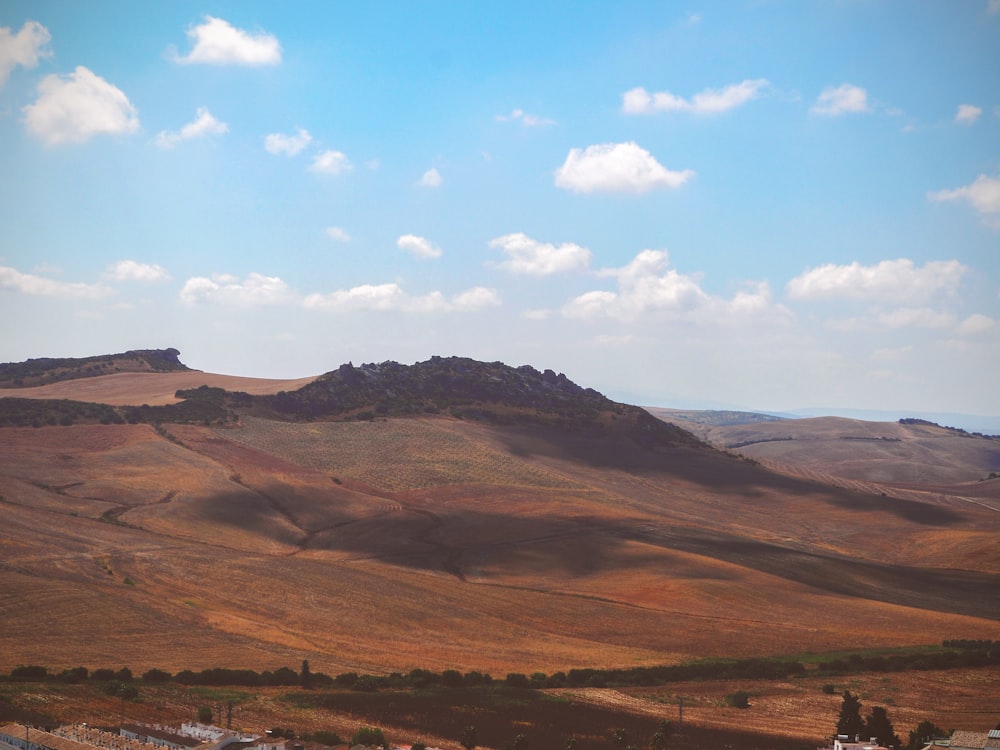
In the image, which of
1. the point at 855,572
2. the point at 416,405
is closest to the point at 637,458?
the point at 416,405

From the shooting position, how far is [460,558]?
10481cm

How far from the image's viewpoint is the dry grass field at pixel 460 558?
67.6 meters

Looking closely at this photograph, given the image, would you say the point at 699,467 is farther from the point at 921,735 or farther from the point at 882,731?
the point at 882,731

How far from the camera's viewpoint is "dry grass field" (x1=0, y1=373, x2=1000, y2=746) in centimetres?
6756

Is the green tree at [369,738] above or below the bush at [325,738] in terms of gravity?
above

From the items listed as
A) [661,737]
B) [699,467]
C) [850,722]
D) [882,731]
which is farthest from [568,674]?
[699,467]

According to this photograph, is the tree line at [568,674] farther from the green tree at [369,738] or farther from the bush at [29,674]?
the green tree at [369,738]

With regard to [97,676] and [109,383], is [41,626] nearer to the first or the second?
[97,676]

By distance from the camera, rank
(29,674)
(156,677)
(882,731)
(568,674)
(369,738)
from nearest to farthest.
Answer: (369,738) → (882,731) → (29,674) → (156,677) → (568,674)

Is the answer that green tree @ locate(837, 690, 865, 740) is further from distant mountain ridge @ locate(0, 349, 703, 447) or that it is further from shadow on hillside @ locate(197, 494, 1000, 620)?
distant mountain ridge @ locate(0, 349, 703, 447)

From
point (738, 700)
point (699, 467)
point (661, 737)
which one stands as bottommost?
point (738, 700)

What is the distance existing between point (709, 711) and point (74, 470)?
3595 inches

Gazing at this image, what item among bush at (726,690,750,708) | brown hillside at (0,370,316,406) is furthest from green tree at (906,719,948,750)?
brown hillside at (0,370,316,406)

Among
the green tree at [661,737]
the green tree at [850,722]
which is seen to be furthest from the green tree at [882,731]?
the green tree at [661,737]
